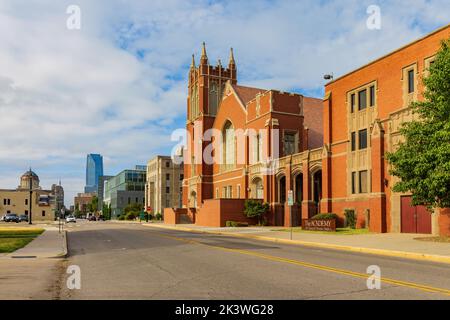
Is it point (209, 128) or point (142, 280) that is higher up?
point (209, 128)

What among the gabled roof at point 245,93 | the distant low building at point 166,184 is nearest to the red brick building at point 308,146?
the gabled roof at point 245,93

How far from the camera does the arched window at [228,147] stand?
6100 cm

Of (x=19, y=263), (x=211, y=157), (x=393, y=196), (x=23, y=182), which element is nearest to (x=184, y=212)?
(x=211, y=157)

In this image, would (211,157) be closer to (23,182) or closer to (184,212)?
(184,212)

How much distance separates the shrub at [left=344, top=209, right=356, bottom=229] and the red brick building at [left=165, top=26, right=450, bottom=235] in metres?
0.55

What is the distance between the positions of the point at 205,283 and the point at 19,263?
7971 millimetres

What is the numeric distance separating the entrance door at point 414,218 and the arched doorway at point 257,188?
22.5 m

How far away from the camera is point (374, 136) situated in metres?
33.2

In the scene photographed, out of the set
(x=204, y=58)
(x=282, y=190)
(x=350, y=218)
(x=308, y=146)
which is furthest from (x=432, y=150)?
(x=204, y=58)

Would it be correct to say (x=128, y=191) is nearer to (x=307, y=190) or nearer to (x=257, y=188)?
(x=257, y=188)

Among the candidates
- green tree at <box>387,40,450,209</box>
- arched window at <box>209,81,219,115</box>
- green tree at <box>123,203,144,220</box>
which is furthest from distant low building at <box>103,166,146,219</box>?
green tree at <box>387,40,450,209</box>

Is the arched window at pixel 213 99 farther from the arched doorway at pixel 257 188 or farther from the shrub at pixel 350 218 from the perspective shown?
the shrub at pixel 350 218

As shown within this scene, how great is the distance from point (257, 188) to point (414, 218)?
24.9 m
